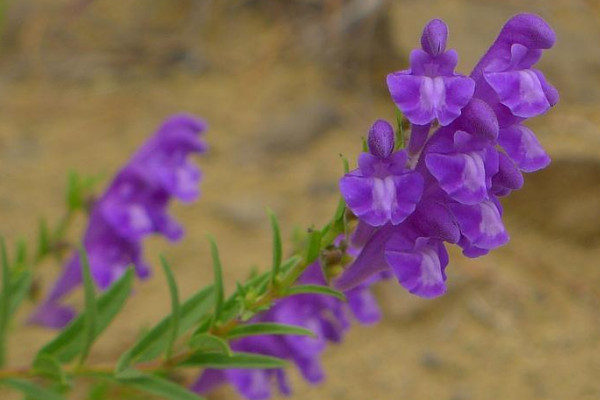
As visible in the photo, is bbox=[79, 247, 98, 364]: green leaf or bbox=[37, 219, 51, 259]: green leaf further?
bbox=[37, 219, 51, 259]: green leaf

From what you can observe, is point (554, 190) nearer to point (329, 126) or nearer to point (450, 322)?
point (450, 322)

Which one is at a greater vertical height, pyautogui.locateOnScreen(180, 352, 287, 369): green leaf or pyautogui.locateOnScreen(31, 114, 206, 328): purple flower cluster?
pyautogui.locateOnScreen(31, 114, 206, 328): purple flower cluster

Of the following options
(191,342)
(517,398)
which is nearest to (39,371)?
(191,342)

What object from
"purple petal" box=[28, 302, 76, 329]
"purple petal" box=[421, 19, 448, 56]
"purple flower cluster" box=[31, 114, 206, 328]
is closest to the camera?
"purple petal" box=[421, 19, 448, 56]

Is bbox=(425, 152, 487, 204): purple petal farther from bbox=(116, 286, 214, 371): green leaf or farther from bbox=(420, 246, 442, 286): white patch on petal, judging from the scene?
bbox=(116, 286, 214, 371): green leaf

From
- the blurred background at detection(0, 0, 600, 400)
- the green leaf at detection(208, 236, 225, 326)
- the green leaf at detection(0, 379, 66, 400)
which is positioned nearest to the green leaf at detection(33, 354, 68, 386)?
the green leaf at detection(0, 379, 66, 400)

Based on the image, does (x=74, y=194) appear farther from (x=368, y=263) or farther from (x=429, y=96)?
(x=429, y=96)

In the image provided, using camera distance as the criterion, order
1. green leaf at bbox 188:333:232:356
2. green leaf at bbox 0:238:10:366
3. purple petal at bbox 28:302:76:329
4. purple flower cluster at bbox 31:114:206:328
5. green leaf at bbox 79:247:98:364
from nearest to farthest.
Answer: green leaf at bbox 188:333:232:356
green leaf at bbox 79:247:98:364
green leaf at bbox 0:238:10:366
purple flower cluster at bbox 31:114:206:328
purple petal at bbox 28:302:76:329

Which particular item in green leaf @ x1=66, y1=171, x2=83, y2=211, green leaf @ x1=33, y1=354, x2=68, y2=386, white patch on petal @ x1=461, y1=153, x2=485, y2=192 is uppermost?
green leaf @ x1=66, y1=171, x2=83, y2=211
